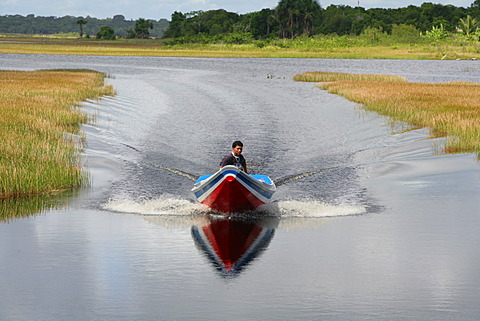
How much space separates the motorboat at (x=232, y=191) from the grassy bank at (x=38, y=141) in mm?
5775

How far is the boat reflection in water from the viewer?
50.3 ft

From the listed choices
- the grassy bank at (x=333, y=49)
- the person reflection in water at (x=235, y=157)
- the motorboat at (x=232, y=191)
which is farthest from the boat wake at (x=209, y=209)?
the grassy bank at (x=333, y=49)

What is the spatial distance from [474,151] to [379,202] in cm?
1069

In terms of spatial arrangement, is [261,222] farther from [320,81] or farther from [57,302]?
[320,81]

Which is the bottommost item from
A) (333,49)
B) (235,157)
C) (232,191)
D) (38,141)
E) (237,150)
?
(333,49)

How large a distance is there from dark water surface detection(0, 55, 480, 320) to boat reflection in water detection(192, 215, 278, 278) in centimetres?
5

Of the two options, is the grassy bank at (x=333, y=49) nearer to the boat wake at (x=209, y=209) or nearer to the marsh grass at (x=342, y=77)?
the marsh grass at (x=342, y=77)

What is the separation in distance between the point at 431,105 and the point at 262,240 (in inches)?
1191

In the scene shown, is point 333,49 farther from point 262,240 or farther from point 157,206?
point 262,240

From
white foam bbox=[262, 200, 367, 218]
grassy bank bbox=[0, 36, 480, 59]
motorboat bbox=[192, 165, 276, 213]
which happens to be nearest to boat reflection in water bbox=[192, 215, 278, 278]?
motorboat bbox=[192, 165, 276, 213]

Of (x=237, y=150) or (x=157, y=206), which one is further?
(x=157, y=206)

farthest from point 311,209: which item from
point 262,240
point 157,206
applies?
point 157,206

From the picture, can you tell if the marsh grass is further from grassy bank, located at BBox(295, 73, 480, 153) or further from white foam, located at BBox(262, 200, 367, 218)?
white foam, located at BBox(262, 200, 367, 218)

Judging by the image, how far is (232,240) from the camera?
1731 centimetres
